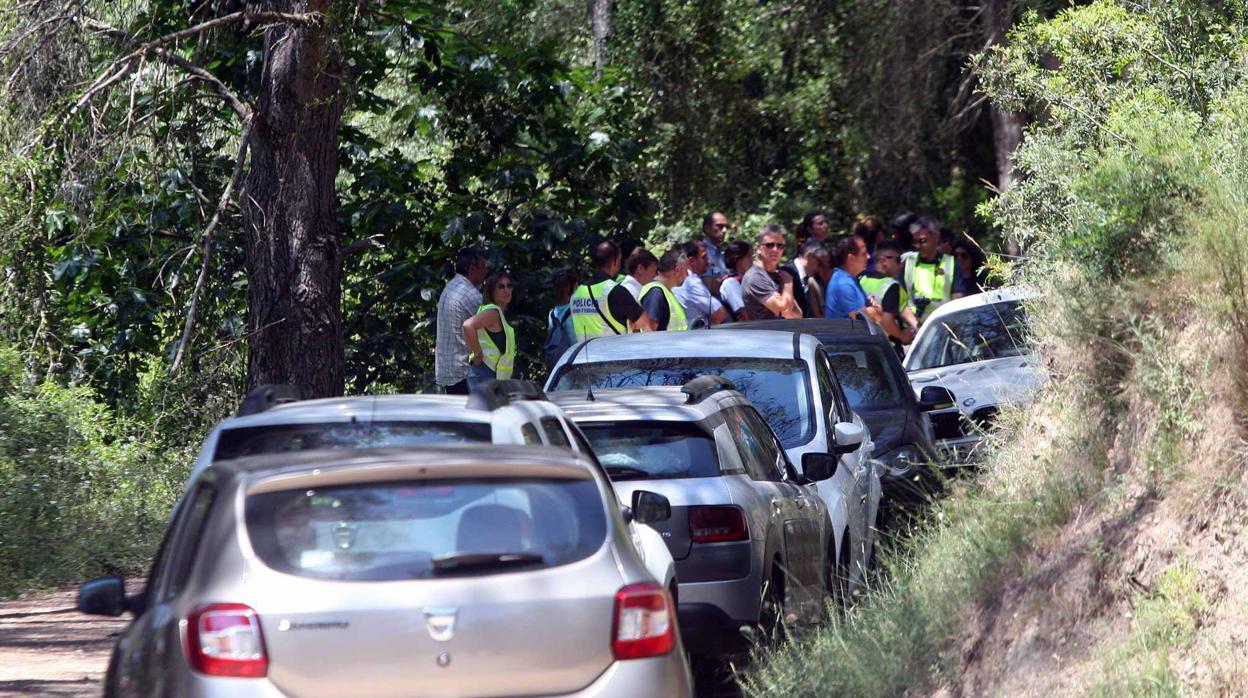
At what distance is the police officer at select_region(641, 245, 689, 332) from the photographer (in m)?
12.9

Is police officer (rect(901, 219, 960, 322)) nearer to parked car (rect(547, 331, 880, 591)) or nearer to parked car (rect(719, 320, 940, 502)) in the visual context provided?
parked car (rect(719, 320, 940, 502))

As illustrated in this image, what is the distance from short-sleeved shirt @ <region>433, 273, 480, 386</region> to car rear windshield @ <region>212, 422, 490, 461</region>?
6.88 metres

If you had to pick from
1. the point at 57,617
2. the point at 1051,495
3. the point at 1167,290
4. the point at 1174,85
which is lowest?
the point at 57,617

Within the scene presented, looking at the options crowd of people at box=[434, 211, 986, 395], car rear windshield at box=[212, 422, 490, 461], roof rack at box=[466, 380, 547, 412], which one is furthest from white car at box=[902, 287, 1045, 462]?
car rear windshield at box=[212, 422, 490, 461]

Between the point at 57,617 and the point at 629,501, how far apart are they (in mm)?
5004

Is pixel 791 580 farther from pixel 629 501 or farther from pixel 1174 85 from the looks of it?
pixel 1174 85

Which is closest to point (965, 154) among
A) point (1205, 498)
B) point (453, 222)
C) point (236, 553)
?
point (453, 222)

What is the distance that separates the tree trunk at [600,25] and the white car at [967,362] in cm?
1062

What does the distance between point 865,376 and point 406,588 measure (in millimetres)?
7211

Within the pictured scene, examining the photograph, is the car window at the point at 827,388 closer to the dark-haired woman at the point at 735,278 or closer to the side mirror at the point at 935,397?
the side mirror at the point at 935,397

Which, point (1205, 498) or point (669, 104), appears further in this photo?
point (669, 104)

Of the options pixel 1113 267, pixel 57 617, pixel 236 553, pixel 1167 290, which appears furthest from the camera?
pixel 57 617

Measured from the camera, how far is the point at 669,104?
78.9 ft

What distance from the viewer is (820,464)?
8.65m
